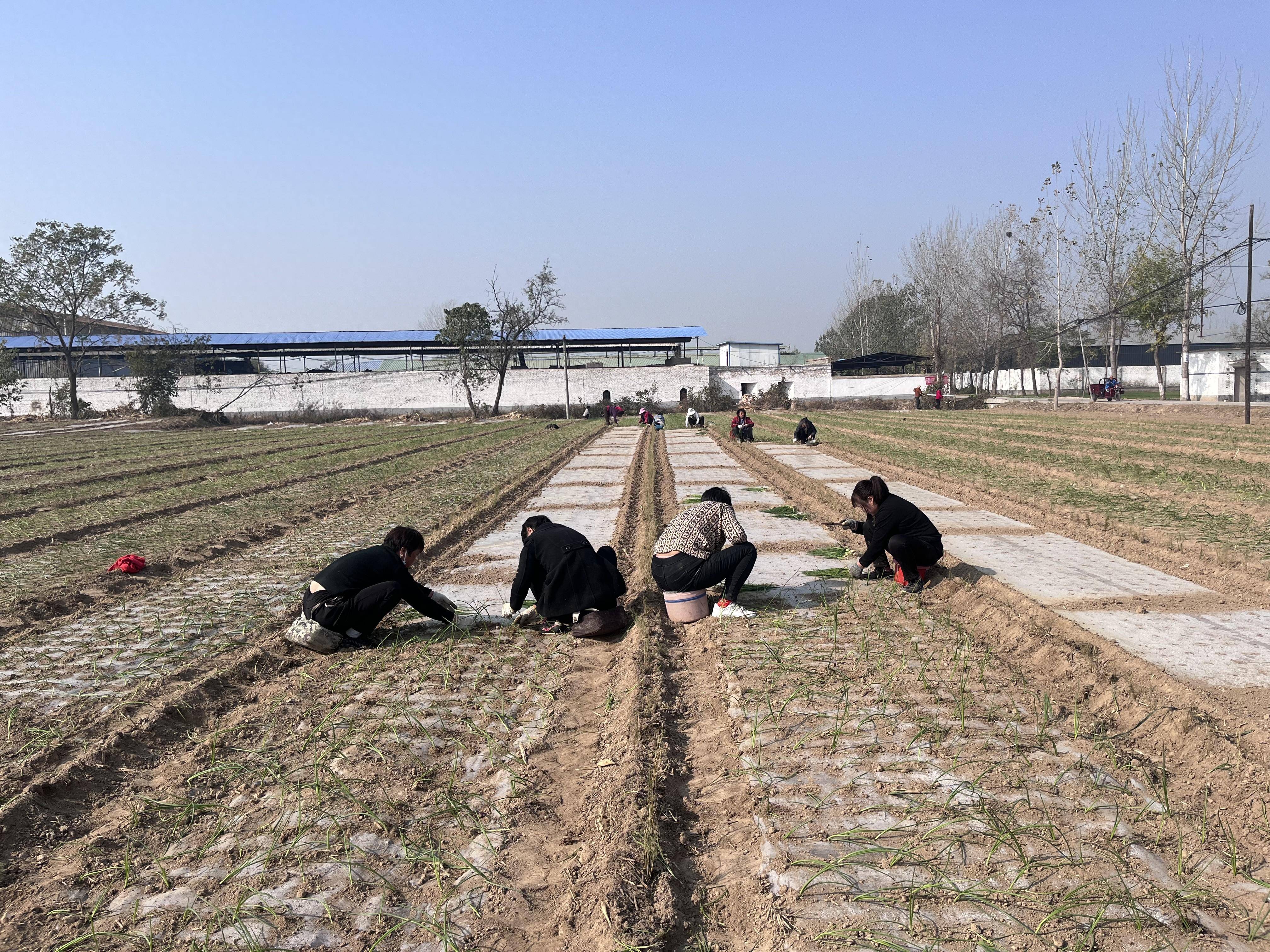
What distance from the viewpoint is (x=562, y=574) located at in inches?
258

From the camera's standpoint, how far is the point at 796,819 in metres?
3.78

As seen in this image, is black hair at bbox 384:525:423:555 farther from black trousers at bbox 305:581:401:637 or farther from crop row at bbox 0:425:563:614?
crop row at bbox 0:425:563:614

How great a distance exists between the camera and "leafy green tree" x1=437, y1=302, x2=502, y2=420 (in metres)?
50.4

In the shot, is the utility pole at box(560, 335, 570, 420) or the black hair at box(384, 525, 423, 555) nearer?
the black hair at box(384, 525, 423, 555)

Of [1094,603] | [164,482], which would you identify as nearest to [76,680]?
[1094,603]

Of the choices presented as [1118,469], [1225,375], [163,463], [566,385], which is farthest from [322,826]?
[566,385]

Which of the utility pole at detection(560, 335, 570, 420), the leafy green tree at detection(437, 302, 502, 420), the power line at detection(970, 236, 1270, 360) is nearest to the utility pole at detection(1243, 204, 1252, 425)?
the power line at detection(970, 236, 1270, 360)

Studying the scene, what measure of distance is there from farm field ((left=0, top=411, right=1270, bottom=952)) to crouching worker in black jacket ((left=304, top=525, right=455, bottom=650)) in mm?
253

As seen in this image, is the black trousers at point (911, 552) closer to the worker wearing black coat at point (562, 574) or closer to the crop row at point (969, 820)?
the crop row at point (969, 820)

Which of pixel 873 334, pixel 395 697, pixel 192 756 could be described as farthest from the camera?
pixel 873 334

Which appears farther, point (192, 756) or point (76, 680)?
point (76, 680)

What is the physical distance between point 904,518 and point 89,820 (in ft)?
20.4

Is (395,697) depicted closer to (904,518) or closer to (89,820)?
(89,820)

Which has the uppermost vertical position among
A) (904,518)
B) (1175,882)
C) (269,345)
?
(269,345)
